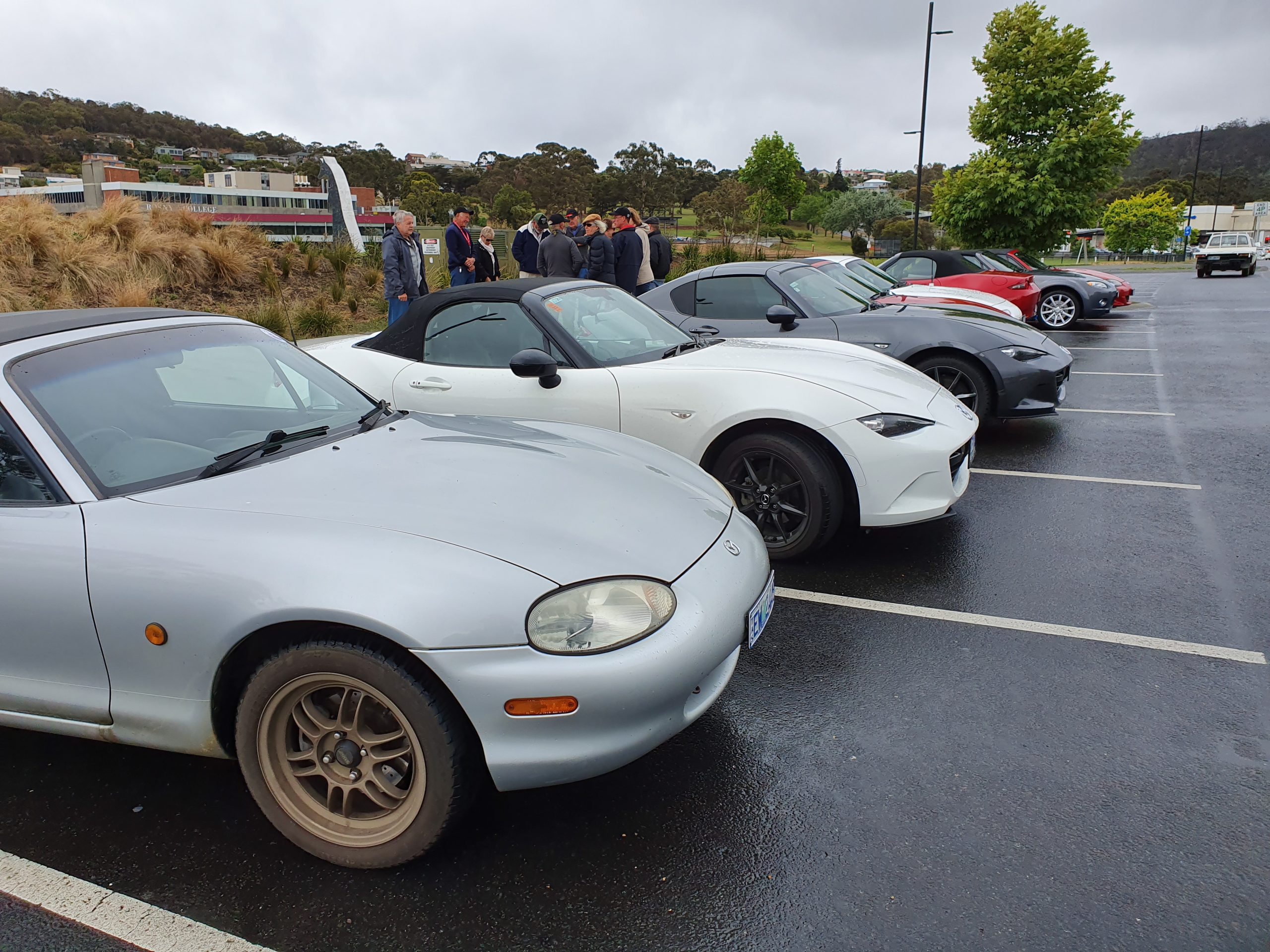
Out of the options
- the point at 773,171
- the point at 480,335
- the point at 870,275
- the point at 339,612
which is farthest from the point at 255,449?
the point at 773,171

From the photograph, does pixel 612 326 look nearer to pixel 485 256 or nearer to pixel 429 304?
pixel 429 304

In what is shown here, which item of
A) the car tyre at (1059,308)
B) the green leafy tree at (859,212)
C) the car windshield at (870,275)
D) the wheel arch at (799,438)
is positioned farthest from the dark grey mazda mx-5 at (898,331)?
the green leafy tree at (859,212)

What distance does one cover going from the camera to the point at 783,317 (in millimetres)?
6492

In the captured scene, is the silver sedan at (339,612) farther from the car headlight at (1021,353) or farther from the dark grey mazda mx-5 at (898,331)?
the car headlight at (1021,353)

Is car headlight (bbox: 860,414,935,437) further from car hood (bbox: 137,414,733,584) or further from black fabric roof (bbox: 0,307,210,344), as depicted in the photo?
black fabric roof (bbox: 0,307,210,344)

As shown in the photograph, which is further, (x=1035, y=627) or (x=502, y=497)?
(x=1035, y=627)

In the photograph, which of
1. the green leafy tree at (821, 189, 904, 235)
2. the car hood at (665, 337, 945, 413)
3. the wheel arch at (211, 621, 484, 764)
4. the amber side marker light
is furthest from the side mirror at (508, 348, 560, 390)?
the green leafy tree at (821, 189, 904, 235)

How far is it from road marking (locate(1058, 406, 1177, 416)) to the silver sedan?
6973mm

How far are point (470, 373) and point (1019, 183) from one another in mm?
20380

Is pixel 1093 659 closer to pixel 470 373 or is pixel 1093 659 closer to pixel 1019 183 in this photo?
pixel 470 373

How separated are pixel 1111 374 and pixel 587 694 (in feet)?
35.0

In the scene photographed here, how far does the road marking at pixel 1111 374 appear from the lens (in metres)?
10.5

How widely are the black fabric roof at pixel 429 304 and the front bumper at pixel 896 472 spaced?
76.5 inches

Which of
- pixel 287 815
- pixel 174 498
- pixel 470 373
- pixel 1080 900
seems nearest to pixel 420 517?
pixel 174 498
